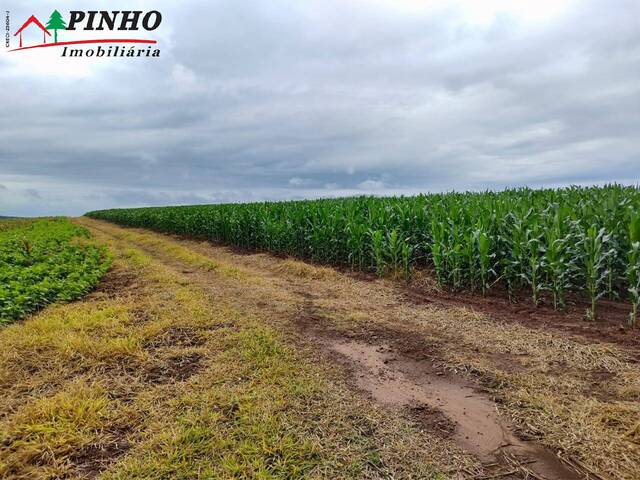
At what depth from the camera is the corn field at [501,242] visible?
647 centimetres

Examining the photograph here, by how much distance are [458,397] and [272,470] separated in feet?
6.40

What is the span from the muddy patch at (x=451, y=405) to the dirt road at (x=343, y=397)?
1 centimetres

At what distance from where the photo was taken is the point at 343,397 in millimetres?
3562

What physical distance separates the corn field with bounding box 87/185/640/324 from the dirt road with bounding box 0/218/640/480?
1460 mm

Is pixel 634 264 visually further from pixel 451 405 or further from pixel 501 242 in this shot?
pixel 451 405

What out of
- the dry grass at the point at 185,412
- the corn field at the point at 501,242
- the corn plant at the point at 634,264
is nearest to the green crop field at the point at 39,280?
the dry grass at the point at 185,412

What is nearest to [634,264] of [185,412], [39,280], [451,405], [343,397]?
[451,405]

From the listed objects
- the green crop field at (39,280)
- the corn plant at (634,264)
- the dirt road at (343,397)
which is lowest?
the dirt road at (343,397)

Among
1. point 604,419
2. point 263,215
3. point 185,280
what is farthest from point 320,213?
point 604,419

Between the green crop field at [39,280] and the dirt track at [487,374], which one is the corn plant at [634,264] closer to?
the dirt track at [487,374]

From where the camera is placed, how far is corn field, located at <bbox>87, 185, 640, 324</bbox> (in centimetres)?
647

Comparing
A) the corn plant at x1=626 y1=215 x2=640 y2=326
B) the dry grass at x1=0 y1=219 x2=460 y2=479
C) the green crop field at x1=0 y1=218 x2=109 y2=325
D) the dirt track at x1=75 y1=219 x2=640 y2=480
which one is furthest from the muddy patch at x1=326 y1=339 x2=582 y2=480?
the green crop field at x1=0 y1=218 x2=109 y2=325

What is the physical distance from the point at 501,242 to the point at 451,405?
18.0ft

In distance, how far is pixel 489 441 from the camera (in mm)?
2984
